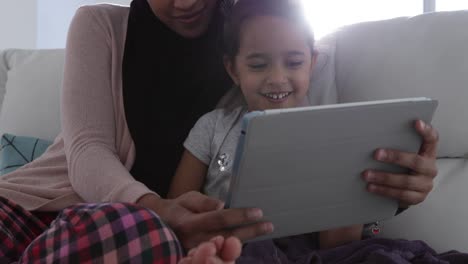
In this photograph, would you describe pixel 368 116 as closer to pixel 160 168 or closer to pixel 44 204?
pixel 160 168

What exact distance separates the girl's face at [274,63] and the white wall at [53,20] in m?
1.99

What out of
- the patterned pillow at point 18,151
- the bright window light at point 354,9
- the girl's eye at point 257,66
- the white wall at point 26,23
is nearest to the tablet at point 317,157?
the girl's eye at point 257,66

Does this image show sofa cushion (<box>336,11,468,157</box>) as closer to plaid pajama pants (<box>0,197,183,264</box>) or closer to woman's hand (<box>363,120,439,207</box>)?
woman's hand (<box>363,120,439,207</box>)

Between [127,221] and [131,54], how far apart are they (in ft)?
1.83

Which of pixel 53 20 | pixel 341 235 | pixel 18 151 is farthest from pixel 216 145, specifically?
pixel 53 20

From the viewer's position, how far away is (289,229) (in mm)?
841

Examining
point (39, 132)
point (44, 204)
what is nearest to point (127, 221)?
point (44, 204)

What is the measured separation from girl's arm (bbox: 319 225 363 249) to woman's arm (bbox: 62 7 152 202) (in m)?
0.36

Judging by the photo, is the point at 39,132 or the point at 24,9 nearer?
the point at 39,132

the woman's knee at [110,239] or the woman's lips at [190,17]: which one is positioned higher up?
the woman's lips at [190,17]

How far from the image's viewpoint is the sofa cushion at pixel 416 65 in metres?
1.07

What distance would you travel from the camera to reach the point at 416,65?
110cm

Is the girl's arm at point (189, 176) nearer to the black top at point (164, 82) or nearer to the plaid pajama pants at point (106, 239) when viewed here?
the black top at point (164, 82)

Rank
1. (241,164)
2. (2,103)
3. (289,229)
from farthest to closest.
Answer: (2,103) < (289,229) < (241,164)
